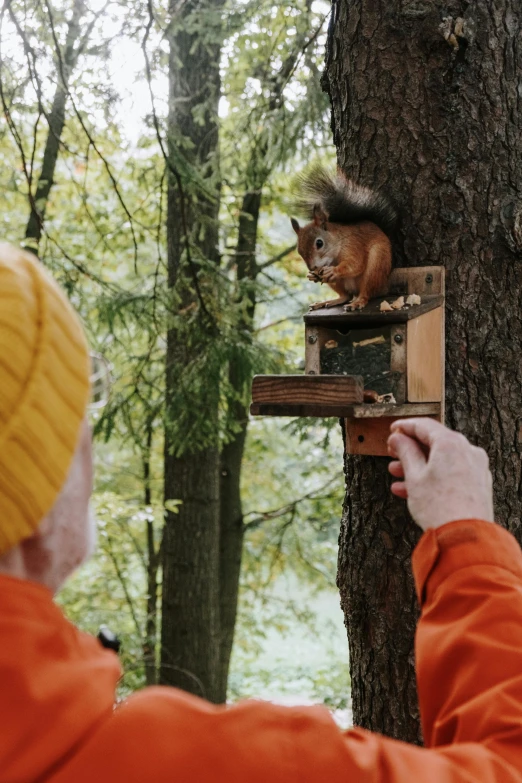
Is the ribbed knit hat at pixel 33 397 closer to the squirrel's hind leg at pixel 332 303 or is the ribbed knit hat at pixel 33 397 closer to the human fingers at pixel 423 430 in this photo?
the human fingers at pixel 423 430

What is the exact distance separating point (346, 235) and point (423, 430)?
929 millimetres

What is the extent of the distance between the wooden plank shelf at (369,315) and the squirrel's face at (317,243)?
0.14 meters

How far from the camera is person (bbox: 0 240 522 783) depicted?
0.75 meters

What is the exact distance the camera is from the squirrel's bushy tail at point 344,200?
1991mm

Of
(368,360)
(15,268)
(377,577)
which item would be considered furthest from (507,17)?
(15,268)

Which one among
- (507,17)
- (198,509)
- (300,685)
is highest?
(507,17)

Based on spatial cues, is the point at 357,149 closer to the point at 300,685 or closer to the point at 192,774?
the point at 192,774

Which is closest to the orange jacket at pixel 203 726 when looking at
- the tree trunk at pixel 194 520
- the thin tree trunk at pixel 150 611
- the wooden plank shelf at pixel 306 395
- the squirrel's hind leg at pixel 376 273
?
the wooden plank shelf at pixel 306 395

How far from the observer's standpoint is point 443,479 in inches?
46.6

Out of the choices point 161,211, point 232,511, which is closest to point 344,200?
point 161,211

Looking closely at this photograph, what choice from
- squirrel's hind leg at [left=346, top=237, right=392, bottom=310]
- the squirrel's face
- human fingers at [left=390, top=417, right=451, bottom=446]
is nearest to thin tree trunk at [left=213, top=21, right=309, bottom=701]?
the squirrel's face

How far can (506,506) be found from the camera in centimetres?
194

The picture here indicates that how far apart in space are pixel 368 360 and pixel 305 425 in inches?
112

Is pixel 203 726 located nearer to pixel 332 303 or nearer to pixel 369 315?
pixel 369 315
